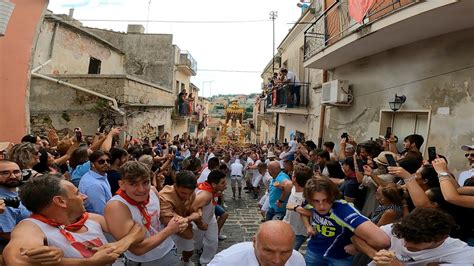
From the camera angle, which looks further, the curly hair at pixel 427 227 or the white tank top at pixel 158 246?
the white tank top at pixel 158 246

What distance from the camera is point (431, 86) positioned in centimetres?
673

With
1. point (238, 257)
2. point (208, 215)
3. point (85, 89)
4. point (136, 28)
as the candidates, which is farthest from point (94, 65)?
point (238, 257)

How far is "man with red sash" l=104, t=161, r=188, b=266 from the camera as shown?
2.76 meters

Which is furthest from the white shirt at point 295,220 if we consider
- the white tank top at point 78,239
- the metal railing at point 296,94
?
the metal railing at point 296,94

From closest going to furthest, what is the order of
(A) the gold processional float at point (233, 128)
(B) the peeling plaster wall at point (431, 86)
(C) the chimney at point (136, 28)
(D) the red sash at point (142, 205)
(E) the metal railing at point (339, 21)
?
(D) the red sash at point (142, 205)
(B) the peeling plaster wall at point (431, 86)
(E) the metal railing at point (339, 21)
(C) the chimney at point (136, 28)
(A) the gold processional float at point (233, 128)

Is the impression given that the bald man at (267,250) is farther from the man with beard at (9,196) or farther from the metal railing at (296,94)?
the metal railing at (296,94)

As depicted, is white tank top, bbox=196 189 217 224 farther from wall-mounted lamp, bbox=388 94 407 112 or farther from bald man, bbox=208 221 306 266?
wall-mounted lamp, bbox=388 94 407 112

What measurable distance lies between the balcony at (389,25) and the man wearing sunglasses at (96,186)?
4.98 metres

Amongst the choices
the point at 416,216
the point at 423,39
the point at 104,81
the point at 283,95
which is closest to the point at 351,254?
the point at 416,216

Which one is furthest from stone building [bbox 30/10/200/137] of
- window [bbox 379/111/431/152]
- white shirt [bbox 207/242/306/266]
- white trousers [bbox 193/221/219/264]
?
white shirt [bbox 207/242/306/266]

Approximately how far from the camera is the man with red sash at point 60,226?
217 centimetres

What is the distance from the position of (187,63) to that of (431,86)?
2233 centimetres

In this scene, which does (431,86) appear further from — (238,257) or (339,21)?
(238,257)

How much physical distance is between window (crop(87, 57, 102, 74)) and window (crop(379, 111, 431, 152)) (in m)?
14.2
